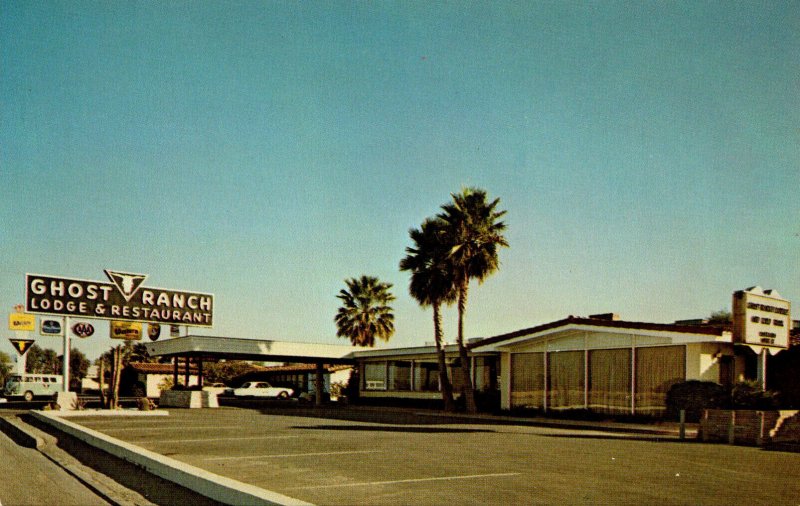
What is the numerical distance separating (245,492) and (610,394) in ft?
68.5

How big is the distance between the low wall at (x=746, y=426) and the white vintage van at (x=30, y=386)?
4779 cm

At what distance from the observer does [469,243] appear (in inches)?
1219

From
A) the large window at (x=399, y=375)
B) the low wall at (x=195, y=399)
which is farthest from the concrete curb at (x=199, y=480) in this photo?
the large window at (x=399, y=375)

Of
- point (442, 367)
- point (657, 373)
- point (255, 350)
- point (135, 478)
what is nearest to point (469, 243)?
point (442, 367)

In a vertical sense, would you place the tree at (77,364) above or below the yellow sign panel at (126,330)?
below

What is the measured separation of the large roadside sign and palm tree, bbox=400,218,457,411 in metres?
13.0

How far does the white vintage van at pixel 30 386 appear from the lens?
52.0 metres

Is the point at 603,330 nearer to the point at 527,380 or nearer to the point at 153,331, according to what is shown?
the point at 527,380

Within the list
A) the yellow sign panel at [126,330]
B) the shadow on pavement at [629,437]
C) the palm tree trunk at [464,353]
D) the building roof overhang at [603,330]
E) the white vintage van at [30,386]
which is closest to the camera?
the shadow on pavement at [629,437]

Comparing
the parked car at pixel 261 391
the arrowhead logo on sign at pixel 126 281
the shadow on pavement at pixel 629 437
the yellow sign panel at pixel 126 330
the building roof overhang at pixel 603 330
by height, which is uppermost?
the arrowhead logo on sign at pixel 126 281

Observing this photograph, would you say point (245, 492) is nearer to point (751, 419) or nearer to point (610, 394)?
point (751, 419)

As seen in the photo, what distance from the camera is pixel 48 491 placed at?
9.41m

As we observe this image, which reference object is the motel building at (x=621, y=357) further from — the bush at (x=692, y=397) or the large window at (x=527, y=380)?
the bush at (x=692, y=397)

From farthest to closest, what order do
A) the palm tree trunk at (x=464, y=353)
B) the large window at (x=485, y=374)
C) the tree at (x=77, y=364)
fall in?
1. the tree at (x=77, y=364)
2. the large window at (x=485, y=374)
3. the palm tree trunk at (x=464, y=353)
